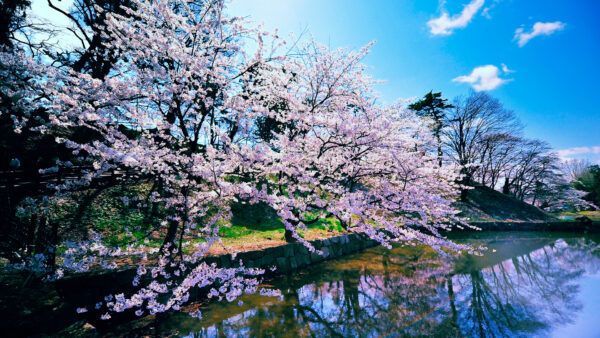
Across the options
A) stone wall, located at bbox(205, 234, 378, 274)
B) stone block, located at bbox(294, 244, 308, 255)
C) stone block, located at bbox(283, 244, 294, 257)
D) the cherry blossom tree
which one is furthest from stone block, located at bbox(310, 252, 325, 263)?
the cherry blossom tree

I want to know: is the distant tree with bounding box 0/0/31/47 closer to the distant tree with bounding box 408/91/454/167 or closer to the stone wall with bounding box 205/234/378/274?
the stone wall with bounding box 205/234/378/274

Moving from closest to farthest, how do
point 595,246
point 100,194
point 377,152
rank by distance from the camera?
1. point 377,152
2. point 100,194
3. point 595,246

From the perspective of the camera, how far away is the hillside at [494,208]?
20389mm

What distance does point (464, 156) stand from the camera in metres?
22.9

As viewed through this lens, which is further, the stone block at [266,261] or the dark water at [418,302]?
the stone block at [266,261]

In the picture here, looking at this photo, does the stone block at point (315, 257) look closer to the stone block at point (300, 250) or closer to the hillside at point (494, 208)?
the stone block at point (300, 250)

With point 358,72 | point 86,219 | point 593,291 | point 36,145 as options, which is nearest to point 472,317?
point 593,291

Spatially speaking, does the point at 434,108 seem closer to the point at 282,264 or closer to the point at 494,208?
the point at 494,208

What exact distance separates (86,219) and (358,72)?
8.97 meters

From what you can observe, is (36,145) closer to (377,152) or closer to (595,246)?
(377,152)

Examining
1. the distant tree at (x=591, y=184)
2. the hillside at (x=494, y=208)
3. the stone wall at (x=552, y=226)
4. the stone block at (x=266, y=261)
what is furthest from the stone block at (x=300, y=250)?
the distant tree at (x=591, y=184)

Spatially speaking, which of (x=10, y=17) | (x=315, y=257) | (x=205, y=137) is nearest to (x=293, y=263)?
(x=315, y=257)

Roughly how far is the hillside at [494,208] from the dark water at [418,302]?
11.3m

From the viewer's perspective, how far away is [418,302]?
5.69 meters
